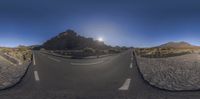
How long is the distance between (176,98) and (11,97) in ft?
17.2

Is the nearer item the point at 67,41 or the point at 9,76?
the point at 9,76

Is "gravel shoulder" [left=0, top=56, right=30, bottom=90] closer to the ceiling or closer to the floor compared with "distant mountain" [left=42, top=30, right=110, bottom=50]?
closer to the floor

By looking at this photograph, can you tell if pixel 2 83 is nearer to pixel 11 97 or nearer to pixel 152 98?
pixel 11 97

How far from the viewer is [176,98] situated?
25.3ft

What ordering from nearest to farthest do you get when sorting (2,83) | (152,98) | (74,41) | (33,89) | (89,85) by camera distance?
(152,98) < (33,89) < (89,85) < (2,83) < (74,41)

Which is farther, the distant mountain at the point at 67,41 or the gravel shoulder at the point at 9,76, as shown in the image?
the distant mountain at the point at 67,41

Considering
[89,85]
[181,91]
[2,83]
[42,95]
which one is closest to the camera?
[42,95]

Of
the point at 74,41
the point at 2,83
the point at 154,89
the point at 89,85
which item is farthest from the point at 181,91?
the point at 74,41

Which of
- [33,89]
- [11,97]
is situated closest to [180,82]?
[33,89]

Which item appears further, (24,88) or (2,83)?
(2,83)

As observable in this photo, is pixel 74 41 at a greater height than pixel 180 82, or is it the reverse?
pixel 74 41

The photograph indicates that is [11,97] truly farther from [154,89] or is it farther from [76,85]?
[154,89]

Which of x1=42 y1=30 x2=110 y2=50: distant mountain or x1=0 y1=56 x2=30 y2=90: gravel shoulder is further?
x1=42 y1=30 x2=110 y2=50: distant mountain

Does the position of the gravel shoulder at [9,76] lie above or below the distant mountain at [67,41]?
below
